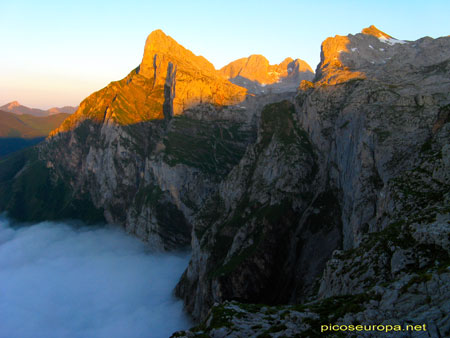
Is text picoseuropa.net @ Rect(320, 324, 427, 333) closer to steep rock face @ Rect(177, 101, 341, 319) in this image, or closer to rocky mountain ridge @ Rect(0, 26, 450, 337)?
rocky mountain ridge @ Rect(0, 26, 450, 337)

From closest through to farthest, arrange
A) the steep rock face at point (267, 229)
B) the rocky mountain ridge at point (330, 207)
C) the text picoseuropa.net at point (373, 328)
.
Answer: the text picoseuropa.net at point (373, 328)
the rocky mountain ridge at point (330, 207)
the steep rock face at point (267, 229)

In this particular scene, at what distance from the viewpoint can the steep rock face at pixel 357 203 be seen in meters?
34.2

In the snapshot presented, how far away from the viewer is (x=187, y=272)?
454 feet

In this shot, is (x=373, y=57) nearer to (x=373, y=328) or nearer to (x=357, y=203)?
(x=357, y=203)

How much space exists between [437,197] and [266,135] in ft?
327

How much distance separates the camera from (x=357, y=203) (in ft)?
230

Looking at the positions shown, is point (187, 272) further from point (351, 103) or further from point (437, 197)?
point (437, 197)

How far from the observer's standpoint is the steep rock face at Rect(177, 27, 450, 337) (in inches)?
1347

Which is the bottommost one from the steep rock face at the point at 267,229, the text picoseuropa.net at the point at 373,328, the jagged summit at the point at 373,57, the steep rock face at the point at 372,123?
the steep rock face at the point at 267,229

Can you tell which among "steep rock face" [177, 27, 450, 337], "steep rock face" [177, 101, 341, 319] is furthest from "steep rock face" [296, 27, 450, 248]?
"steep rock face" [177, 101, 341, 319]

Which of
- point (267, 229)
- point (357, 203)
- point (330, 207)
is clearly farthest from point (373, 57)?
point (357, 203)

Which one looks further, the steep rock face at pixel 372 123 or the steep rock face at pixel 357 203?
the steep rock face at pixel 372 123

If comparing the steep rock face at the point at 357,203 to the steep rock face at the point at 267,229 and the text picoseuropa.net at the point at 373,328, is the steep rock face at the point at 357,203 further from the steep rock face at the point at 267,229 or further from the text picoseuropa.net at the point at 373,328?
the text picoseuropa.net at the point at 373,328

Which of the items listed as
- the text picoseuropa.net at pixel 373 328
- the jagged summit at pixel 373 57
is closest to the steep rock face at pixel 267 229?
the jagged summit at pixel 373 57
